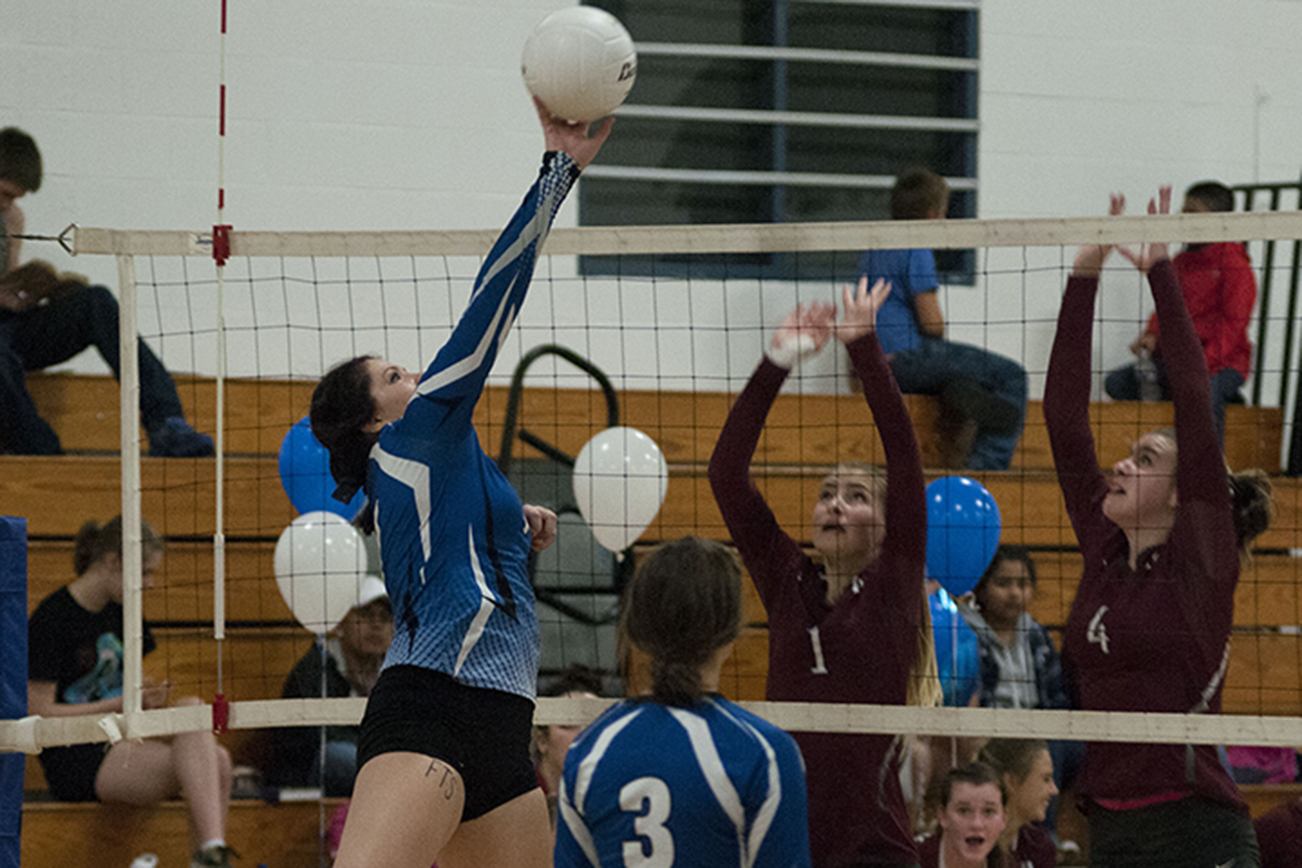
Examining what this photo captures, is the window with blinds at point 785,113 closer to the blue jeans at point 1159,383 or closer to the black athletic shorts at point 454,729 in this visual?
the blue jeans at point 1159,383

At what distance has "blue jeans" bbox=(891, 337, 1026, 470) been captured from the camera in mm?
7363

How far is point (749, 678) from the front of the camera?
6.87m

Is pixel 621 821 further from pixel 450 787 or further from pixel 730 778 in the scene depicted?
pixel 450 787

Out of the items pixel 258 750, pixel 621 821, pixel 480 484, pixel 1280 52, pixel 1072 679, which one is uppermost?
pixel 1280 52

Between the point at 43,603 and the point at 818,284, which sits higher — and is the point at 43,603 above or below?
below

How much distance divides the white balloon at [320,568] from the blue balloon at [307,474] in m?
0.22

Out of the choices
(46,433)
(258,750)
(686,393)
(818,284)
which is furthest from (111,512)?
(818,284)

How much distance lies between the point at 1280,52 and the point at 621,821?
7344 mm

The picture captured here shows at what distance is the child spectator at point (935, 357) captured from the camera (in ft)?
24.1

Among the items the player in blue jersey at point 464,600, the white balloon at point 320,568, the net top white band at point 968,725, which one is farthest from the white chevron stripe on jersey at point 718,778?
the white balloon at point 320,568

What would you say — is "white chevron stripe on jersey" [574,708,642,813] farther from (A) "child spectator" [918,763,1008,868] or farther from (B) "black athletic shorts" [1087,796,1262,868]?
(A) "child spectator" [918,763,1008,868]

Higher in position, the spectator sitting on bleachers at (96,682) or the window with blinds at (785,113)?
the window with blinds at (785,113)

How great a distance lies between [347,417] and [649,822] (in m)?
1.27

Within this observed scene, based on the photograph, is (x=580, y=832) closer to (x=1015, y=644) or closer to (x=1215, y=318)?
(x=1015, y=644)
